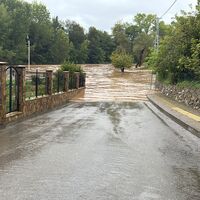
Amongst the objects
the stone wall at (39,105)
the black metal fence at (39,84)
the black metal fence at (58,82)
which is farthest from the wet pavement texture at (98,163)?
the black metal fence at (58,82)

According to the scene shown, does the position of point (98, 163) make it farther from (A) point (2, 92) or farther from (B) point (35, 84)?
(B) point (35, 84)

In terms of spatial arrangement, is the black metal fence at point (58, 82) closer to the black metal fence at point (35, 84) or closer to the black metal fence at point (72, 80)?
the black metal fence at point (35, 84)

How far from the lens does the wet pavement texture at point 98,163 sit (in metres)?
6.49

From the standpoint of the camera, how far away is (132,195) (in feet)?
20.8

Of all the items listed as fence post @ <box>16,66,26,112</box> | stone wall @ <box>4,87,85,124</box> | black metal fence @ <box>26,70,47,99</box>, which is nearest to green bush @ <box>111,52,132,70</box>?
stone wall @ <box>4,87,85,124</box>

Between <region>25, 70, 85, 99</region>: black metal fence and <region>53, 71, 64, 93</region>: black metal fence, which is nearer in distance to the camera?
<region>25, 70, 85, 99</region>: black metal fence

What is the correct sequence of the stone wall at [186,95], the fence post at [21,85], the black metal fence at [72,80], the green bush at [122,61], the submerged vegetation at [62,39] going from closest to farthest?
the fence post at [21,85]
the stone wall at [186,95]
the black metal fence at [72,80]
the green bush at [122,61]
the submerged vegetation at [62,39]

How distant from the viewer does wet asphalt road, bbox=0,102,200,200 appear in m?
6.50

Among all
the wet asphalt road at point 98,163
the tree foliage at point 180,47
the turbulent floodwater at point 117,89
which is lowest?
the turbulent floodwater at point 117,89

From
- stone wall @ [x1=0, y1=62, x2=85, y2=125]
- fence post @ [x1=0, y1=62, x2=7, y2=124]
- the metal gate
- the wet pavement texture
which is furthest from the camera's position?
the metal gate

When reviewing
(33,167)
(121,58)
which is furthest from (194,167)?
(121,58)

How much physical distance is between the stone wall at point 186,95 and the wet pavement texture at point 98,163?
8.27 metres

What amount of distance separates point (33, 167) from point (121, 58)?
69.2 meters

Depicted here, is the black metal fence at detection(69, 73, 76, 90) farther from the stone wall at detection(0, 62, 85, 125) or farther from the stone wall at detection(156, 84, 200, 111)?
the stone wall at detection(156, 84, 200, 111)
